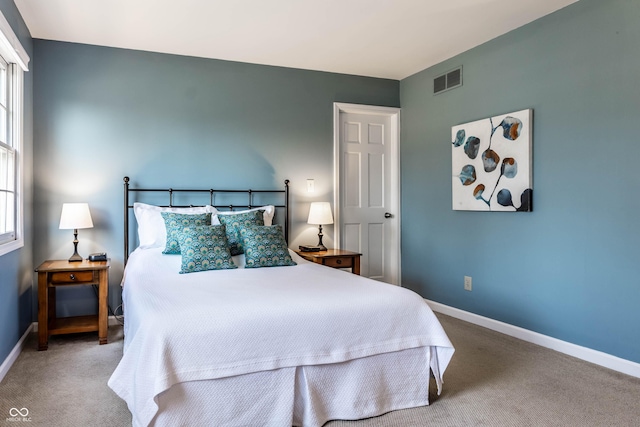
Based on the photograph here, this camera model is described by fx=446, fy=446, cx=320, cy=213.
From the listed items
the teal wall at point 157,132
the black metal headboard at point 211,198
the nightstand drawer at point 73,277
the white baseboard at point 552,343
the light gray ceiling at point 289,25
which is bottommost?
the white baseboard at point 552,343

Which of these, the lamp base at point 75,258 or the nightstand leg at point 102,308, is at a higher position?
the lamp base at point 75,258

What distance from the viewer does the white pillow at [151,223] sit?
146 inches

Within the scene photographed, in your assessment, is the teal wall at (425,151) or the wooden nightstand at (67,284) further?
the wooden nightstand at (67,284)

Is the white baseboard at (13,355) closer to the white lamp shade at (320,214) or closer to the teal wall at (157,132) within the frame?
the teal wall at (157,132)

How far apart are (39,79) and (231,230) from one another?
210 centimetres

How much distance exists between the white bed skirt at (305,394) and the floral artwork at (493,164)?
1798mm

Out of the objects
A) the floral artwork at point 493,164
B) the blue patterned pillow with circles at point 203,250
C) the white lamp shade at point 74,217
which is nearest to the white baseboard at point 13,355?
the white lamp shade at point 74,217

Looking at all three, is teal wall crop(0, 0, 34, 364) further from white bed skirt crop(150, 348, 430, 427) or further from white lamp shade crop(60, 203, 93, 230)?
white bed skirt crop(150, 348, 430, 427)

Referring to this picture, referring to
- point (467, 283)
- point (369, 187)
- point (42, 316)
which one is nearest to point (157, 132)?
point (42, 316)

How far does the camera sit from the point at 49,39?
12.4ft

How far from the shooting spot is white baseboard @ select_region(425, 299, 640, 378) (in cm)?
288

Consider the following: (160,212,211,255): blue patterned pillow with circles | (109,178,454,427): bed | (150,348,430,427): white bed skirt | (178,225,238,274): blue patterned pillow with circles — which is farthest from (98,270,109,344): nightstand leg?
(150,348,430,427): white bed skirt

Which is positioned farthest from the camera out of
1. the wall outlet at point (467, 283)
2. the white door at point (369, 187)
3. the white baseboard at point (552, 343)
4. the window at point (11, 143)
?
the white door at point (369, 187)

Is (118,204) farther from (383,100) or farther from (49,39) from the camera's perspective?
(383,100)
